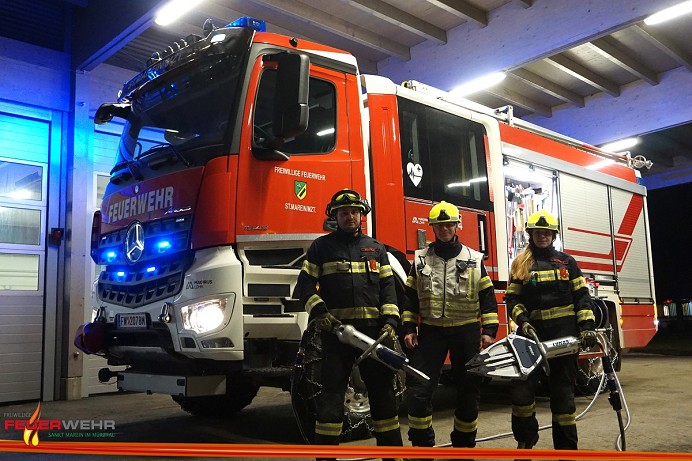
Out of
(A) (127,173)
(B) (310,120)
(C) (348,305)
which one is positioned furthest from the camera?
(A) (127,173)

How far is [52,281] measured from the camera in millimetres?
8445

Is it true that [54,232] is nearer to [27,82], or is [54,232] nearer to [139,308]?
[27,82]

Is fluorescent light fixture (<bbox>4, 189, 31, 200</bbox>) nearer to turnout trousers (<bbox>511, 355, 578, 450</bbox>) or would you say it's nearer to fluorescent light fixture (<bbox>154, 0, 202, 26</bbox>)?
fluorescent light fixture (<bbox>154, 0, 202, 26</bbox>)

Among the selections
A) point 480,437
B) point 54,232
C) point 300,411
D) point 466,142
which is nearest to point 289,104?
point 300,411

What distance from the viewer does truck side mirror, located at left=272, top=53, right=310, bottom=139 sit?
14.7 ft

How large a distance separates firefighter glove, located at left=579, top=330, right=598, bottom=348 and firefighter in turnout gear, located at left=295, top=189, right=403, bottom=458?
131 centimetres

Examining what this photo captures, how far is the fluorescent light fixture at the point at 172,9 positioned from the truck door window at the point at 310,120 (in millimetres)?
2911

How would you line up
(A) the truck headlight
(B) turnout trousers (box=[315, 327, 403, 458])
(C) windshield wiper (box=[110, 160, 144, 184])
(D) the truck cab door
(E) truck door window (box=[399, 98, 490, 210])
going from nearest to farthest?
(B) turnout trousers (box=[315, 327, 403, 458]) < (A) the truck headlight < (D) the truck cab door < (C) windshield wiper (box=[110, 160, 144, 184]) < (E) truck door window (box=[399, 98, 490, 210])

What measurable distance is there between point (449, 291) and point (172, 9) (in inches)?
192

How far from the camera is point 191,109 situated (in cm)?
502

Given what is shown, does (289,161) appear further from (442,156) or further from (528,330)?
(528,330)

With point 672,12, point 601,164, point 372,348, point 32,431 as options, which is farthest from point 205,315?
point 672,12

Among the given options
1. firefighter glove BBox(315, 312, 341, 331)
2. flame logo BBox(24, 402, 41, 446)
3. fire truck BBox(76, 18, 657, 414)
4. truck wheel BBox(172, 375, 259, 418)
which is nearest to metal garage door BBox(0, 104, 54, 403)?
flame logo BBox(24, 402, 41, 446)

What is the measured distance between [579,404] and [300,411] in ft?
14.6
